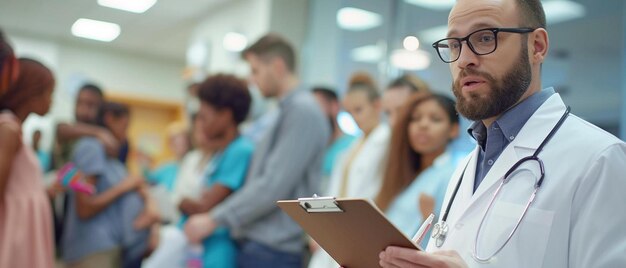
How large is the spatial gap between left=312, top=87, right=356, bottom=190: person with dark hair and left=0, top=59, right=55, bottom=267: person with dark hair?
1802mm

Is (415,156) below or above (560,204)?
below

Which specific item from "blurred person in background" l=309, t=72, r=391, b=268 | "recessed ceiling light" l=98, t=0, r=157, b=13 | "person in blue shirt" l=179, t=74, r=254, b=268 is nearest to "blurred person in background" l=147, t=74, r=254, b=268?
"person in blue shirt" l=179, t=74, r=254, b=268

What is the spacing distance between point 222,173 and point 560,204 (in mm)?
2200

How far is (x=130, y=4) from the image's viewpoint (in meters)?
3.68

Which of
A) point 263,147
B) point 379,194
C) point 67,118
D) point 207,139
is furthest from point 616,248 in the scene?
point 67,118

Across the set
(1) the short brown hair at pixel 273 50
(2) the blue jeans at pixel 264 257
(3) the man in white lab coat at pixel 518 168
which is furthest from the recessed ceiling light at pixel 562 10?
(3) the man in white lab coat at pixel 518 168

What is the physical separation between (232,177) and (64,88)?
4.06ft

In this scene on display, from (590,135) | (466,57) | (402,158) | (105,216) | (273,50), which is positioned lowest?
(105,216)

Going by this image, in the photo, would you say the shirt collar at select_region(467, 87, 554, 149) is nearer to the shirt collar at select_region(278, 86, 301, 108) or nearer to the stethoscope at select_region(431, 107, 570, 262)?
the stethoscope at select_region(431, 107, 570, 262)

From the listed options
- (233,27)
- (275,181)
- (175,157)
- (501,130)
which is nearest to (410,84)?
(275,181)

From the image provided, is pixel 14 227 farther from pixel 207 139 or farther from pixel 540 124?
pixel 540 124

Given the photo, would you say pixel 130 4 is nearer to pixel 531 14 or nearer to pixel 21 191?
pixel 21 191

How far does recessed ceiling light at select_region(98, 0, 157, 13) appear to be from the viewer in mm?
3533

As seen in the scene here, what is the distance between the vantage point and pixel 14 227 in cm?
226
